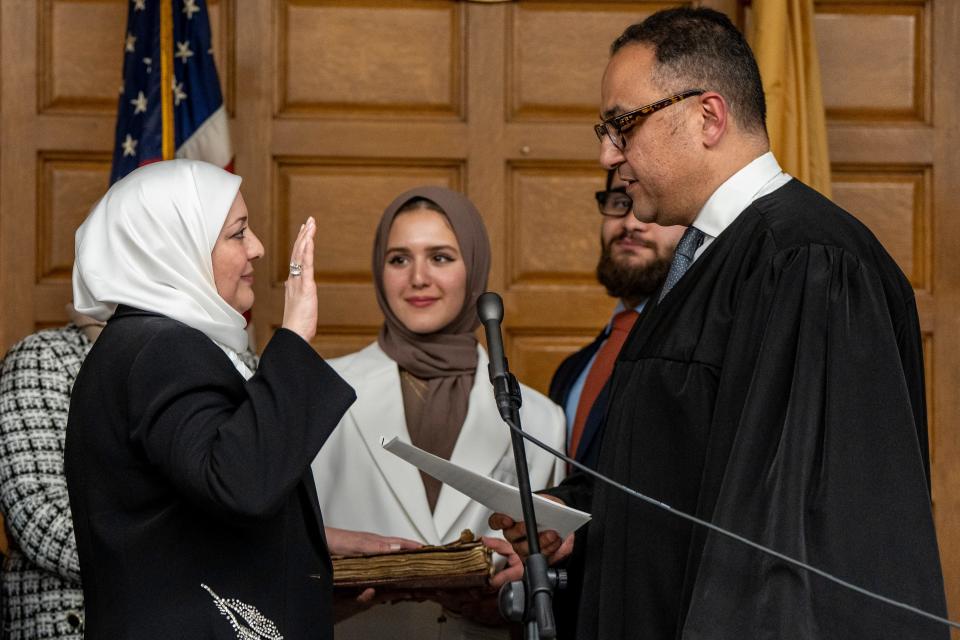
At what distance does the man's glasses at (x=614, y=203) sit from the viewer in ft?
12.5

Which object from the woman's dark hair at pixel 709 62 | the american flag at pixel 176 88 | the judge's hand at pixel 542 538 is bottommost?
the judge's hand at pixel 542 538

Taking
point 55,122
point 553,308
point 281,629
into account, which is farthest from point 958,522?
point 55,122

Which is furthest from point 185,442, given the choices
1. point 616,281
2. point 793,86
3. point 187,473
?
point 793,86

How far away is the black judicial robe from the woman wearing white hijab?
0.59m

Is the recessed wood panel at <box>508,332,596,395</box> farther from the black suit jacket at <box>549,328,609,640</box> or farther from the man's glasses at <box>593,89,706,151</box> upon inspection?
the man's glasses at <box>593,89,706,151</box>

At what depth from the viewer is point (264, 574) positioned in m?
2.31

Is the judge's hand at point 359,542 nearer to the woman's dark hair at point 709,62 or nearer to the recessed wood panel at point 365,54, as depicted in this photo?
the woman's dark hair at point 709,62

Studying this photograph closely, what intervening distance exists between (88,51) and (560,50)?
164 cm

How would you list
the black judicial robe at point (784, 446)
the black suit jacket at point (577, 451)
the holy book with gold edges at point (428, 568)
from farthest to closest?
the holy book with gold edges at point (428, 568) → the black suit jacket at point (577, 451) → the black judicial robe at point (784, 446)

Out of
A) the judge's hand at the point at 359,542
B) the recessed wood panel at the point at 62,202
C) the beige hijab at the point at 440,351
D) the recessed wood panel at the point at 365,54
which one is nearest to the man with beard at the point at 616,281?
the beige hijab at the point at 440,351

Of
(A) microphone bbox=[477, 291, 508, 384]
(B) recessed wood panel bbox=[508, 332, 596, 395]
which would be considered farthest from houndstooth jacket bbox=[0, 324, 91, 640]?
(B) recessed wood panel bbox=[508, 332, 596, 395]

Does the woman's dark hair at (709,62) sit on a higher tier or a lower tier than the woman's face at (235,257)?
higher

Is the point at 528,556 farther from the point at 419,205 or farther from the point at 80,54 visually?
the point at 80,54

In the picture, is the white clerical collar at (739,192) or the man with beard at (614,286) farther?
the man with beard at (614,286)
